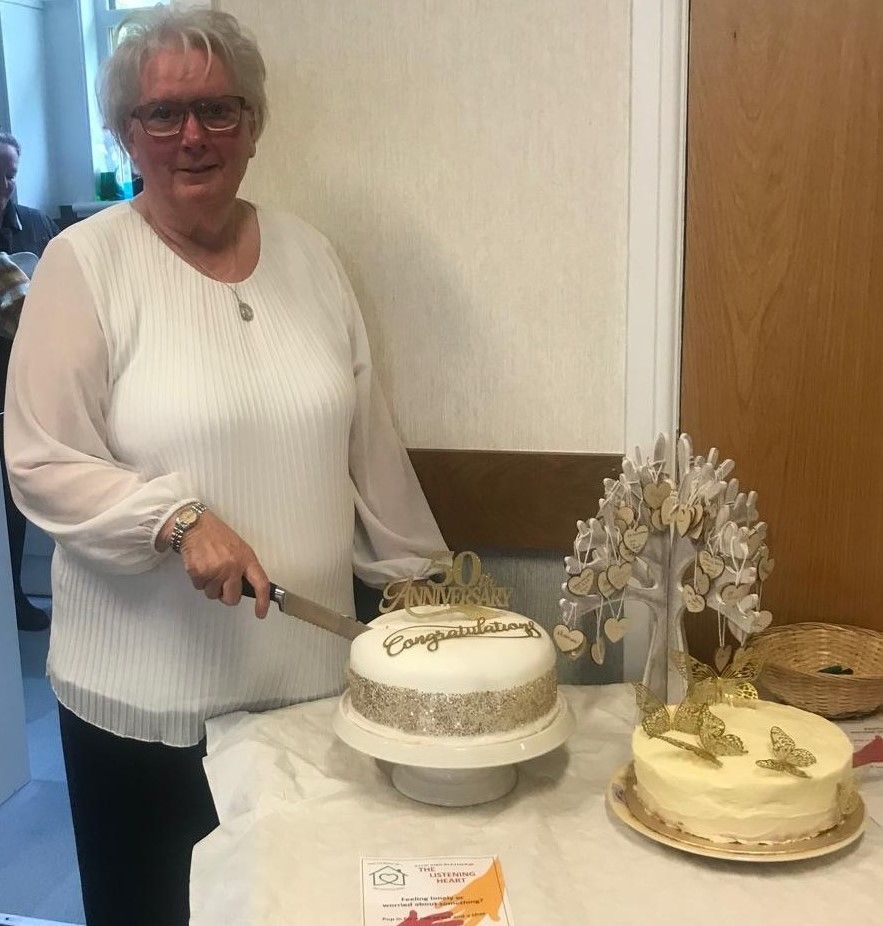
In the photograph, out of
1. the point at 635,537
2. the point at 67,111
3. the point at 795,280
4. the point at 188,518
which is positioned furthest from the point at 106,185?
the point at 635,537

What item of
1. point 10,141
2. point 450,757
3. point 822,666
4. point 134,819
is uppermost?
point 10,141

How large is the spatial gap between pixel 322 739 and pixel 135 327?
54 centimetres

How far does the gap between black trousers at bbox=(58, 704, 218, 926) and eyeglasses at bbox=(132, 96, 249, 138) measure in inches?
30.1

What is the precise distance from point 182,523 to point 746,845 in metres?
0.67

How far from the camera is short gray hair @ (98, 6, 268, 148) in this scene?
1.22m

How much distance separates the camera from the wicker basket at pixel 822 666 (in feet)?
3.97

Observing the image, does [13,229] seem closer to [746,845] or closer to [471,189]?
[471,189]

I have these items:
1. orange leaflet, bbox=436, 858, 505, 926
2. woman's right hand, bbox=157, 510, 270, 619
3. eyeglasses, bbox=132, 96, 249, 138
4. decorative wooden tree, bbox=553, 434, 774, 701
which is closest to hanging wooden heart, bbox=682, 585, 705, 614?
decorative wooden tree, bbox=553, 434, 774, 701

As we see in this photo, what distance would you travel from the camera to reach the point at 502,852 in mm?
982

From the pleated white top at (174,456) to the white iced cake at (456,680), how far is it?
0.79ft

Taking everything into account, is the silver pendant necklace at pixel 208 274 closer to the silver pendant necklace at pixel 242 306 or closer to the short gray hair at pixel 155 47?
the silver pendant necklace at pixel 242 306

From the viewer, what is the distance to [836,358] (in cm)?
135

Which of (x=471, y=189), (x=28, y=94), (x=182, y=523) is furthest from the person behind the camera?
(x=28, y=94)

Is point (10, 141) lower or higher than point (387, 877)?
higher
